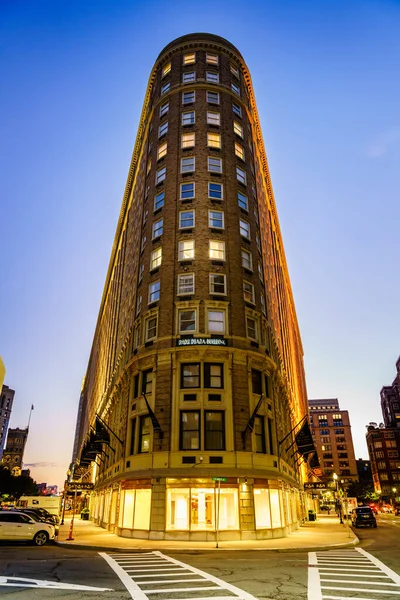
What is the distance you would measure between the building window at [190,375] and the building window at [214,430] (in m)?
2.22

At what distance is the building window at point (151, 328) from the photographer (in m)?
33.7

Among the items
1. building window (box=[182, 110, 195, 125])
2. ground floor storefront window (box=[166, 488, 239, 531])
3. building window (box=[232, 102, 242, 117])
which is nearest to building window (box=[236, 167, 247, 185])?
building window (box=[182, 110, 195, 125])

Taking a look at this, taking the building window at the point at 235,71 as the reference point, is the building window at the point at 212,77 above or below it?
Answer: below

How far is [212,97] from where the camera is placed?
45219mm

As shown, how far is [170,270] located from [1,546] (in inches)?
856

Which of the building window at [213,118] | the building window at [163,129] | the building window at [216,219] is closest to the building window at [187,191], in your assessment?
the building window at [216,219]

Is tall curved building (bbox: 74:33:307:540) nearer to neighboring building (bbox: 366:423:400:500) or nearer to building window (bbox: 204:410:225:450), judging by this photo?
building window (bbox: 204:410:225:450)

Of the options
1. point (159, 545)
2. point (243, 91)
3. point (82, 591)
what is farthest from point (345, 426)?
point (82, 591)

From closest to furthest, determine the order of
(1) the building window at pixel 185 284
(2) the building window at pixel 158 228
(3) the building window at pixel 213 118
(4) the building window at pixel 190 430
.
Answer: (4) the building window at pixel 190 430 < (1) the building window at pixel 185 284 < (2) the building window at pixel 158 228 < (3) the building window at pixel 213 118

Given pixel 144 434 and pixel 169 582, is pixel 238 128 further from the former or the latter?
pixel 169 582

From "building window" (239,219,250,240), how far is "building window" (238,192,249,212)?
1.71 m

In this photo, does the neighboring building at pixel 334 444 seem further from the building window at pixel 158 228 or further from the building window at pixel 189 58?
the building window at pixel 189 58

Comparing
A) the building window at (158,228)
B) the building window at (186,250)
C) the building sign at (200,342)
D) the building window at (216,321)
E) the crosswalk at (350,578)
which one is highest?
the building window at (158,228)

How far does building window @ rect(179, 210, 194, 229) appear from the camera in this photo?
1458 inches
